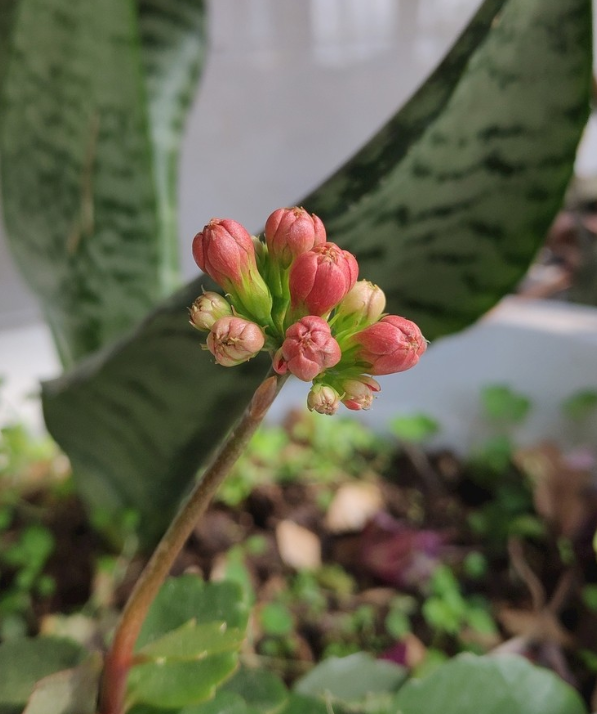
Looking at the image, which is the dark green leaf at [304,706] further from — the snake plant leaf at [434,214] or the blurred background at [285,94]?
the blurred background at [285,94]

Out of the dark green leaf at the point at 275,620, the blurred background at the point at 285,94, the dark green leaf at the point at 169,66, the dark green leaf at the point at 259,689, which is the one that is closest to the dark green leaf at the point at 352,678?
the dark green leaf at the point at 259,689

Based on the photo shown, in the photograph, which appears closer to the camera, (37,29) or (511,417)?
(37,29)

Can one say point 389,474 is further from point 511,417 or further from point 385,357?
point 385,357

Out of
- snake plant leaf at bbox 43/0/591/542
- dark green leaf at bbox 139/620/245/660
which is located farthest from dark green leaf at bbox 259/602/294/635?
dark green leaf at bbox 139/620/245/660

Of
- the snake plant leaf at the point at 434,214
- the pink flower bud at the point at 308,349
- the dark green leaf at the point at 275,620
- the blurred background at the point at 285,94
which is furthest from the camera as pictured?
the blurred background at the point at 285,94

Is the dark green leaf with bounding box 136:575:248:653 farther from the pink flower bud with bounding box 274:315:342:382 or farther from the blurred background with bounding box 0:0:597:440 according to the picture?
the blurred background with bounding box 0:0:597:440

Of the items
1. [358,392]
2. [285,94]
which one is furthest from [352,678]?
[285,94]

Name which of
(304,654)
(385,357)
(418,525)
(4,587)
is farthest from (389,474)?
(385,357)
